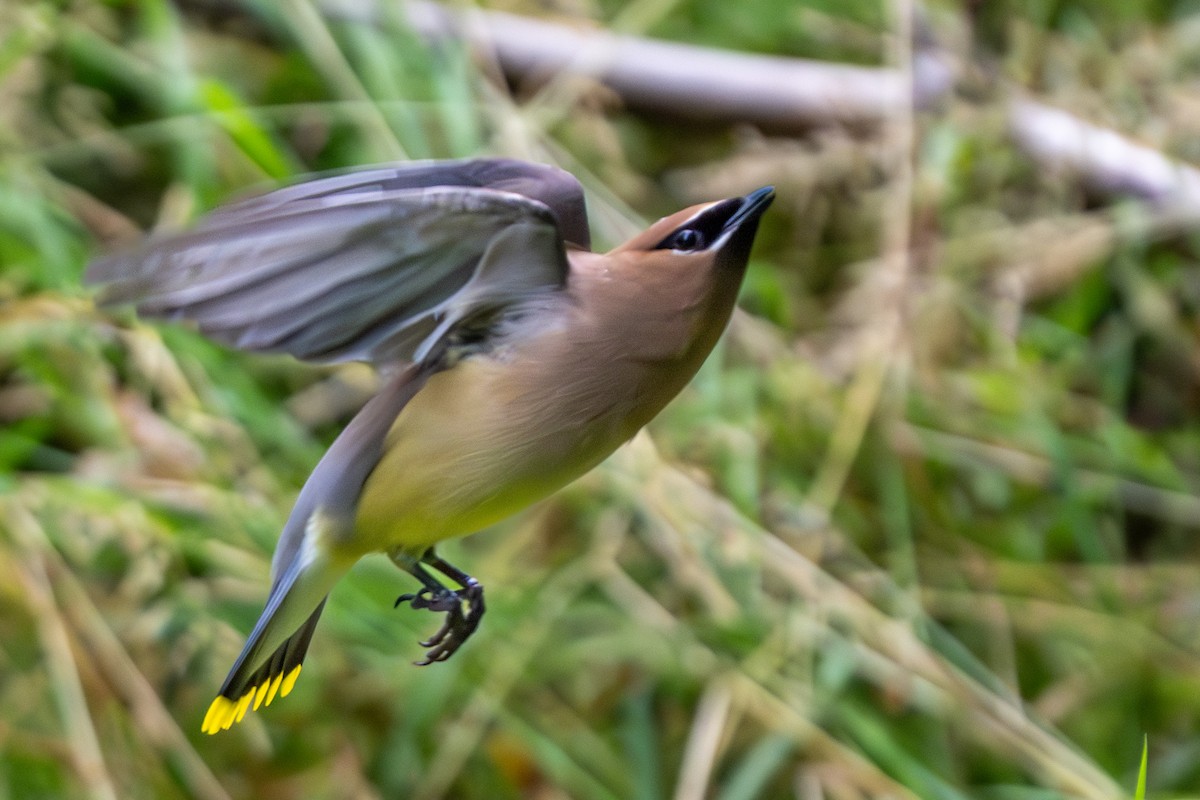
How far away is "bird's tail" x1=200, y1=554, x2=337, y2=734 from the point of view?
74 centimetres

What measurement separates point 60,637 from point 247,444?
278 millimetres

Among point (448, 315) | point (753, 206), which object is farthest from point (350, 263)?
point (753, 206)

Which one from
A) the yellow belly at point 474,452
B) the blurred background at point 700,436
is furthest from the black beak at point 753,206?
the blurred background at point 700,436

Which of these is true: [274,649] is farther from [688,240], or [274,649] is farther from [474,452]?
[688,240]

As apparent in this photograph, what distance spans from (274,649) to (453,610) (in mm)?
111

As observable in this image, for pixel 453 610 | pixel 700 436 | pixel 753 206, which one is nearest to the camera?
pixel 753 206

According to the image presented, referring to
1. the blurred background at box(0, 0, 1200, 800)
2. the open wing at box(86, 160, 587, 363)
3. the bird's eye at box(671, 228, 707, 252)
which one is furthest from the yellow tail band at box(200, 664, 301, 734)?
the blurred background at box(0, 0, 1200, 800)

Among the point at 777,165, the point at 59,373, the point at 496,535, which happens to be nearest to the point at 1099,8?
the point at 777,165

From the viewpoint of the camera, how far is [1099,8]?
2307mm

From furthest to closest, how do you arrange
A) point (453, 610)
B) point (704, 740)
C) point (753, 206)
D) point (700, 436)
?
point (700, 436) → point (704, 740) → point (453, 610) → point (753, 206)

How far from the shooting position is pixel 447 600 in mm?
782

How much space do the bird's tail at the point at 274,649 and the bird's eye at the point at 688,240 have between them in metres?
0.27

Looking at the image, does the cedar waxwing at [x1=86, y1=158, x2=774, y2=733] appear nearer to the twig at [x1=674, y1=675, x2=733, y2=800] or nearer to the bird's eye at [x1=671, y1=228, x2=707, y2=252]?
the bird's eye at [x1=671, y1=228, x2=707, y2=252]

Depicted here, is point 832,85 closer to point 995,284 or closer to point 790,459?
point 995,284
